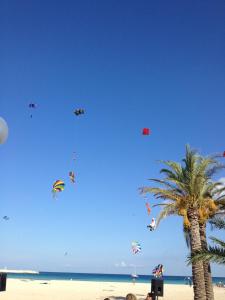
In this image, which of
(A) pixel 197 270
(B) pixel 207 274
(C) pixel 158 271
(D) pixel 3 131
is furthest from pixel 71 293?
(D) pixel 3 131

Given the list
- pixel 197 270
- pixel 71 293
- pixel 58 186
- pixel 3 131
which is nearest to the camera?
pixel 3 131

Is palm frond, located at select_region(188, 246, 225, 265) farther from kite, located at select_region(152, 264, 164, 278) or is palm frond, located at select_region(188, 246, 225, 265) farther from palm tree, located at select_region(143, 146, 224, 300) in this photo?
kite, located at select_region(152, 264, 164, 278)

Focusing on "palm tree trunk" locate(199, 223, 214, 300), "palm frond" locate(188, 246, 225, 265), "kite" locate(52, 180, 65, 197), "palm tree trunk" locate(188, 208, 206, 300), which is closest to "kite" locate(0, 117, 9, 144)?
"palm frond" locate(188, 246, 225, 265)

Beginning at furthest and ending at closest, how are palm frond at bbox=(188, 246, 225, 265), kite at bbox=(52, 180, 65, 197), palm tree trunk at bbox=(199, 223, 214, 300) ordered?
kite at bbox=(52, 180, 65, 197), palm tree trunk at bbox=(199, 223, 214, 300), palm frond at bbox=(188, 246, 225, 265)

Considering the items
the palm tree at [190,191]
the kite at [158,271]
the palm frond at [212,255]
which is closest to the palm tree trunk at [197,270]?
the palm tree at [190,191]

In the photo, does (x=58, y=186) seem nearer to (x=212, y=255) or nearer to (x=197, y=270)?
(x=197, y=270)

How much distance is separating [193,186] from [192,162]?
1.57m

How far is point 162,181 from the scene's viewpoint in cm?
2475

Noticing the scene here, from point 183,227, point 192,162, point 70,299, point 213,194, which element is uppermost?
point 192,162

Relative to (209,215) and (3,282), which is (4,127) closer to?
Answer: (3,282)

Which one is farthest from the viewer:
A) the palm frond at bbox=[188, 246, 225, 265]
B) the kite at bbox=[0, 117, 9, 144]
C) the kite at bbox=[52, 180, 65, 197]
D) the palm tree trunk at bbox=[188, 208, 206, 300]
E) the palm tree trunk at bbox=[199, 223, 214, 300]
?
the kite at bbox=[52, 180, 65, 197]

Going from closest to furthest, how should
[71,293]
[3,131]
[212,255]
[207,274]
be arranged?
[3,131], [212,255], [207,274], [71,293]

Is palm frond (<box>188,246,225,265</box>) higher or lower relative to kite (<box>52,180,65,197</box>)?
lower

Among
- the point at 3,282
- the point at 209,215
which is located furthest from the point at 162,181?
the point at 3,282
